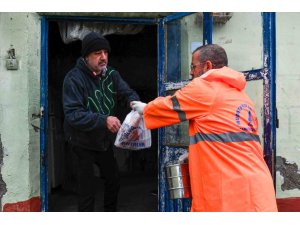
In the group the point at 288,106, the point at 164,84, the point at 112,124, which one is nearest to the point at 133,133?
the point at 112,124

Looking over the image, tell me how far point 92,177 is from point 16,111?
104cm

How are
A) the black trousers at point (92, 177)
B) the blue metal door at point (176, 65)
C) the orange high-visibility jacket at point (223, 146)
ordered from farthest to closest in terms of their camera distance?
1. the blue metal door at point (176, 65)
2. the black trousers at point (92, 177)
3. the orange high-visibility jacket at point (223, 146)

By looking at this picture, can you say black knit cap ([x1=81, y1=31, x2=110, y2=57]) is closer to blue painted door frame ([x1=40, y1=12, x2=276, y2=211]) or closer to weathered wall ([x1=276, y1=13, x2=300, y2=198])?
blue painted door frame ([x1=40, y1=12, x2=276, y2=211])

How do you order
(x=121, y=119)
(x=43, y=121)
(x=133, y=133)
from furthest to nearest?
(x=121, y=119) → (x=43, y=121) → (x=133, y=133)

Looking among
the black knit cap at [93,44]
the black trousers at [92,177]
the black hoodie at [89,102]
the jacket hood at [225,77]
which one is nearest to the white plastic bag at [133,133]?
the black hoodie at [89,102]

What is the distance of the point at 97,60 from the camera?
11.3ft

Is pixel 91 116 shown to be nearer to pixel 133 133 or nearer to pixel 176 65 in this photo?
pixel 133 133

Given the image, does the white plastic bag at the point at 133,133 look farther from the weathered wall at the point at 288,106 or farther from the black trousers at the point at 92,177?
the weathered wall at the point at 288,106

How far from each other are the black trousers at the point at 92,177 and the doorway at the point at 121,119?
1329 millimetres

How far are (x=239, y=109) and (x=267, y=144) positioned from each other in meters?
0.88

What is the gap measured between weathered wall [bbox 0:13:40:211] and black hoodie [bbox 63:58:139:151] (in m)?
0.58

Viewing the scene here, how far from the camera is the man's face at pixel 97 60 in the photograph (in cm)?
344

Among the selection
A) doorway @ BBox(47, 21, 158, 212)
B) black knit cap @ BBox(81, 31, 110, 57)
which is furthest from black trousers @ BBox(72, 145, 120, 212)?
doorway @ BBox(47, 21, 158, 212)

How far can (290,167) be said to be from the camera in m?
4.36
